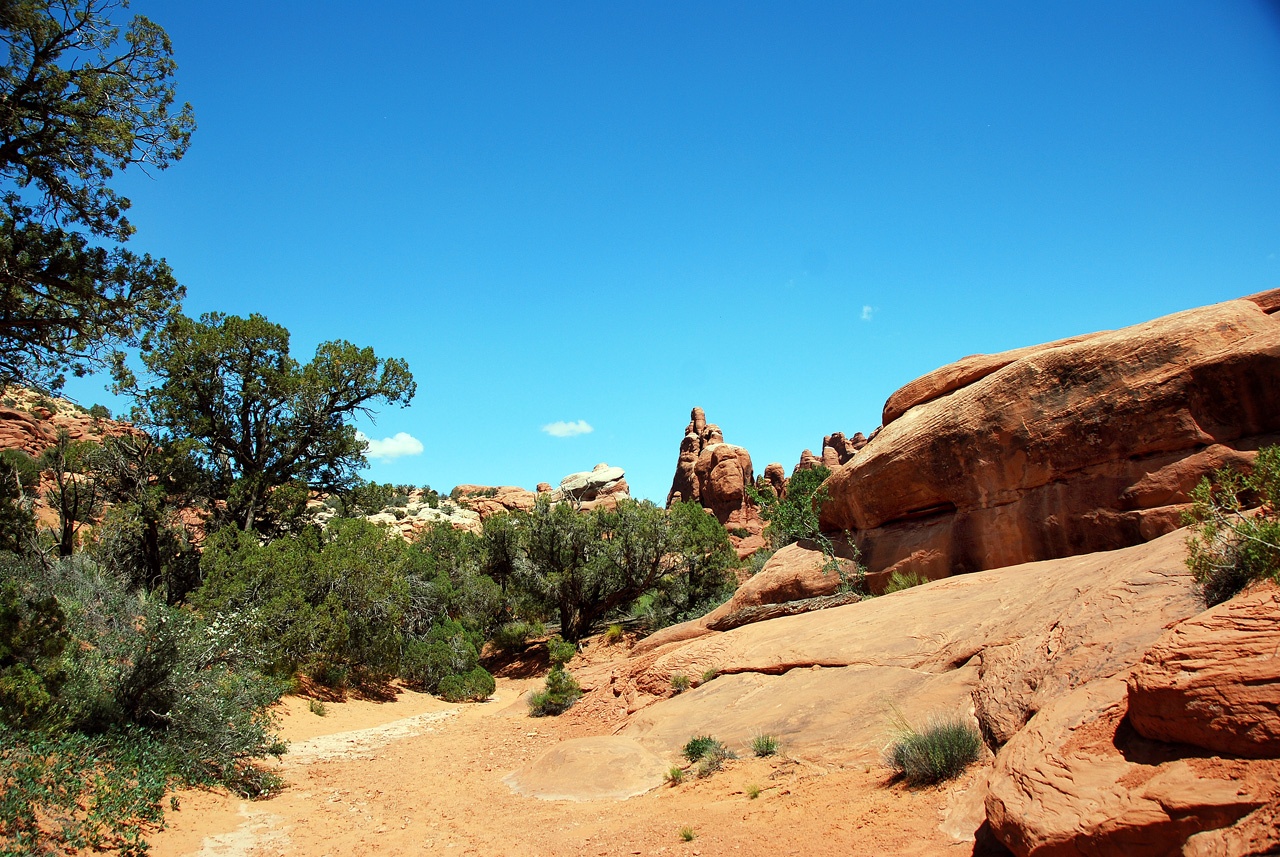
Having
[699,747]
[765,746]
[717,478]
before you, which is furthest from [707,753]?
[717,478]

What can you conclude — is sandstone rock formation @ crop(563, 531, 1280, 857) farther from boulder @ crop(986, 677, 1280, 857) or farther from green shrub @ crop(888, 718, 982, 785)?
green shrub @ crop(888, 718, 982, 785)

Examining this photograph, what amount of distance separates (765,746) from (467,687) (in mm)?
14043

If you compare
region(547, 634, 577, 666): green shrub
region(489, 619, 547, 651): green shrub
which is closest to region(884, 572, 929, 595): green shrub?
region(547, 634, 577, 666): green shrub

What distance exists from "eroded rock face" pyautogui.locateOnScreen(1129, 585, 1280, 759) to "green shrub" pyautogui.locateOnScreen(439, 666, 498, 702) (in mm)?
18821

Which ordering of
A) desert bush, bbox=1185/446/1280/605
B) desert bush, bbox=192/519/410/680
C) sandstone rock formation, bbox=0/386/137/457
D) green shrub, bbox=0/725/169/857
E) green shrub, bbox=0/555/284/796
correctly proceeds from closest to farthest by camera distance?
desert bush, bbox=1185/446/1280/605 → green shrub, bbox=0/725/169/857 → green shrub, bbox=0/555/284/796 → desert bush, bbox=192/519/410/680 → sandstone rock formation, bbox=0/386/137/457

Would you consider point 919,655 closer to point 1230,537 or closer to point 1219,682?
point 1230,537

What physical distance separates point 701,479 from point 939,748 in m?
51.2

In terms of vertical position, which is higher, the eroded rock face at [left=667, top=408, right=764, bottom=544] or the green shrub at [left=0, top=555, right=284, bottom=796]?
the eroded rock face at [left=667, top=408, right=764, bottom=544]

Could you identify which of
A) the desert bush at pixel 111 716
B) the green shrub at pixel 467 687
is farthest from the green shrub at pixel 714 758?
the green shrub at pixel 467 687

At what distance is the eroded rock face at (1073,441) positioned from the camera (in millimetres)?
9930

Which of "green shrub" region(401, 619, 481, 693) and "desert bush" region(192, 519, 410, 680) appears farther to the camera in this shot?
"green shrub" region(401, 619, 481, 693)

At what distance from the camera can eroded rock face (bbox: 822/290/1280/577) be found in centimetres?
993

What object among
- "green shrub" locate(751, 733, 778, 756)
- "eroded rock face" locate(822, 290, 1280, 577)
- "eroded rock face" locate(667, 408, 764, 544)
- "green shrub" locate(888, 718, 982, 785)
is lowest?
"green shrub" locate(751, 733, 778, 756)

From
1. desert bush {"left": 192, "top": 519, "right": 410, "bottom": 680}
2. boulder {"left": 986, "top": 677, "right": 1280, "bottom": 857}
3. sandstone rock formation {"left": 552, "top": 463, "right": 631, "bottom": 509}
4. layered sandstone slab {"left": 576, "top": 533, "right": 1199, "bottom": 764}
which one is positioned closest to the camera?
boulder {"left": 986, "top": 677, "right": 1280, "bottom": 857}
